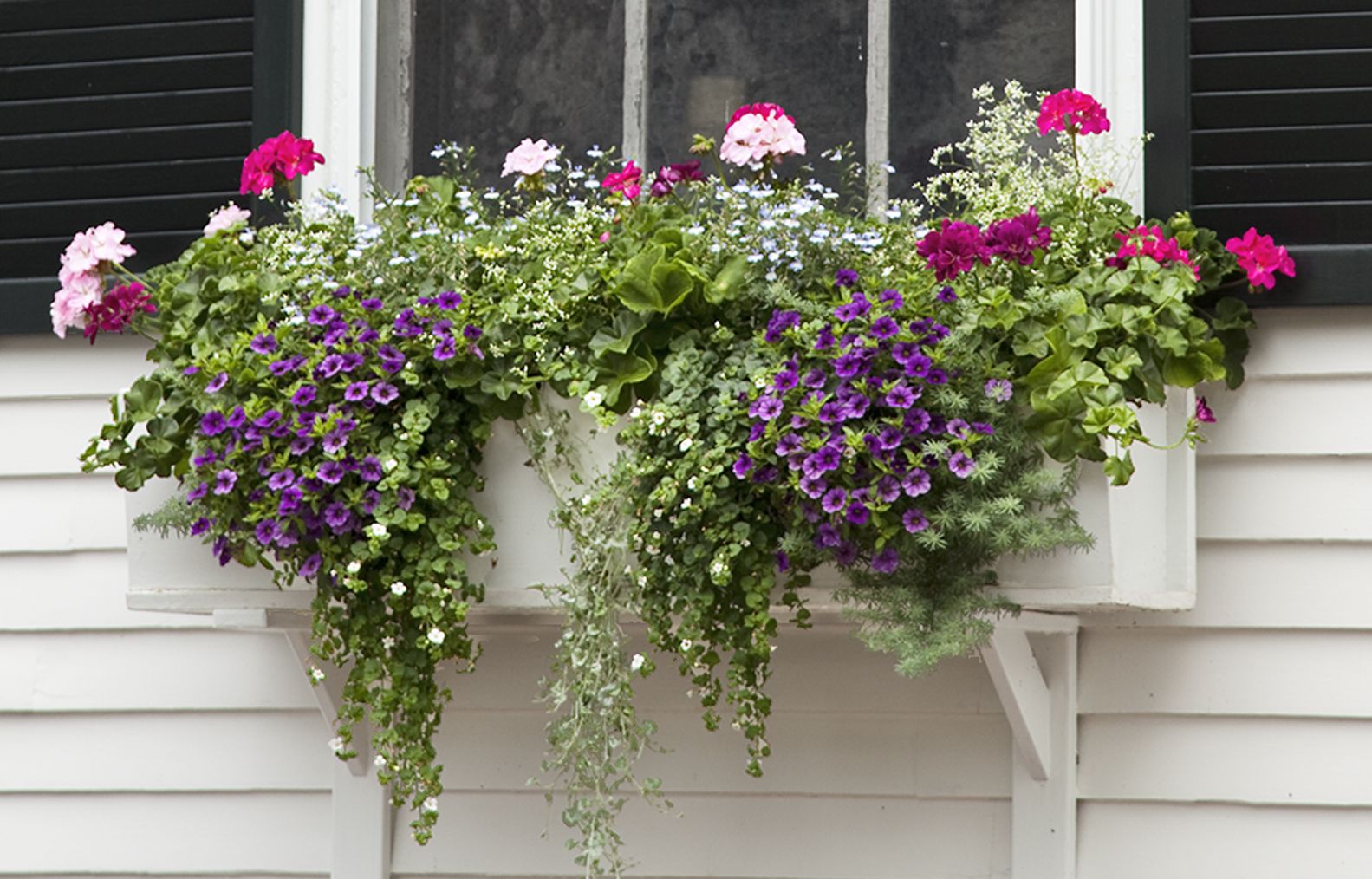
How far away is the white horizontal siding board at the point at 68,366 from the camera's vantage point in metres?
3.41

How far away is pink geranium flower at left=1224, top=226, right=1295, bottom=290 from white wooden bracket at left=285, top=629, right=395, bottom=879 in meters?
1.67

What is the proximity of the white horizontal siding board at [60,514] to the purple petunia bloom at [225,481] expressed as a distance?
30.3 inches

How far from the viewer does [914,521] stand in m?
2.56

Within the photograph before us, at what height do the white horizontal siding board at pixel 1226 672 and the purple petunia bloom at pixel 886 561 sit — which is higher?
the purple petunia bloom at pixel 886 561

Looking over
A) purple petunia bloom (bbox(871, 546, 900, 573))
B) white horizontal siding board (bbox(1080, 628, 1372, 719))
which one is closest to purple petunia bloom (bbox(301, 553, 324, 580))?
purple petunia bloom (bbox(871, 546, 900, 573))

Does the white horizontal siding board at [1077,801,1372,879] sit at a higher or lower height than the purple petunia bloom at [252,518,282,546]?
lower

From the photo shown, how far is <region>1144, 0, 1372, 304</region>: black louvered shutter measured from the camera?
9.86 feet

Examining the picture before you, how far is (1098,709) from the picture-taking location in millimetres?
3035

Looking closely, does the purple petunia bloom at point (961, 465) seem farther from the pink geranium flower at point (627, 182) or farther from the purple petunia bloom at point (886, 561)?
the pink geranium flower at point (627, 182)

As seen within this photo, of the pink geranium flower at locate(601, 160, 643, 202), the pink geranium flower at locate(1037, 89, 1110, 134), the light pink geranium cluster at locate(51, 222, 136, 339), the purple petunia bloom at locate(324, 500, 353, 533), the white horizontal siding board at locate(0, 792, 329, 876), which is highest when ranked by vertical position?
the pink geranium flower at locate(1037, 89, 1110, 134)

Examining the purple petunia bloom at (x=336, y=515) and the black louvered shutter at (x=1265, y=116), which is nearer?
the purple petunia bloom at (x=336, y=515)

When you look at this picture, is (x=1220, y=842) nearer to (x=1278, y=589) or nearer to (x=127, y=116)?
(x=1278, y=589)

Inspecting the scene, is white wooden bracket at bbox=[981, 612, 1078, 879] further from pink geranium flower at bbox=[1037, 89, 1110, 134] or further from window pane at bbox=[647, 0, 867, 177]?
window pane at bbox=[647, 0, 867, 177]

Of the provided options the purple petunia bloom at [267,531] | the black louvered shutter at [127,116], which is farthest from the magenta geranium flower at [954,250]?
the black louvered shutter at [127,116]
